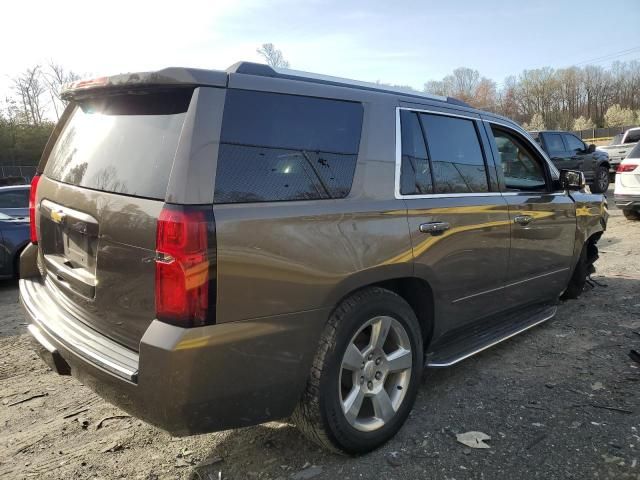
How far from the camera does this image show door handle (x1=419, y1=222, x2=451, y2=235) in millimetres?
2918

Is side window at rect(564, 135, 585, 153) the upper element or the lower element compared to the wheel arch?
upper

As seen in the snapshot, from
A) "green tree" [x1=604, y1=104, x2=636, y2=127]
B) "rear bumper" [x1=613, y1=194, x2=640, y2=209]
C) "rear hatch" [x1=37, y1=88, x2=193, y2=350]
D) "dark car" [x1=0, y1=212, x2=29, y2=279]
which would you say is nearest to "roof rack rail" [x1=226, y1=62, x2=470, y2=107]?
"rear hatch" [x1=37, y1=88, x2=193, y2=350]

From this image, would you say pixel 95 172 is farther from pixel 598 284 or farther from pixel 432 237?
pixel 598 284

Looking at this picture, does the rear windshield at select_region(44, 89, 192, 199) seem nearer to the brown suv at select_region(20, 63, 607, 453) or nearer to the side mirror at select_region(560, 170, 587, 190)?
the brown suv at select_region(20, 63, 607, 453)

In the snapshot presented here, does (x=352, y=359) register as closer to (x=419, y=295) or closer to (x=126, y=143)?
(x=419, y=295)

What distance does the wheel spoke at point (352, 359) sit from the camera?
256cm

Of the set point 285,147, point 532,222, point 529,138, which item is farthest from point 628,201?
point 285,147

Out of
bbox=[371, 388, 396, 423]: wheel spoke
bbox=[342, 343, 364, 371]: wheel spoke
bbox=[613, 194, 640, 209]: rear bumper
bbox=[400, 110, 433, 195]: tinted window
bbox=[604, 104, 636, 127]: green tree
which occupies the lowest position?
bbox=[371, 388, 396, 423]: wheel spoke

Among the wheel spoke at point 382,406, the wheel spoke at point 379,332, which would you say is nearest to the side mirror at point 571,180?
the wheel spoke at point 379,332

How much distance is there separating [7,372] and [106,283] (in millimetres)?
2245

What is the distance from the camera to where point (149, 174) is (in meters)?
2.22

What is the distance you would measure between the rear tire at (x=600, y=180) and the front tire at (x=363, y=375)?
15.2m

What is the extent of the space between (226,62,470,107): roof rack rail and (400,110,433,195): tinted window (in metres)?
0.20

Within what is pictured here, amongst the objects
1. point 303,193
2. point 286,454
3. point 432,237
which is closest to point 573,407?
point 432,237
